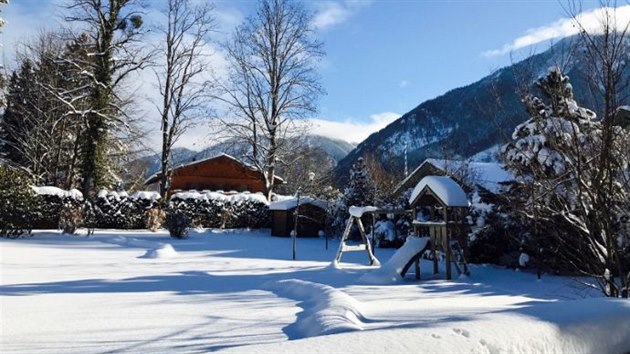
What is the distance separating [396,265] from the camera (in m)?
9.68

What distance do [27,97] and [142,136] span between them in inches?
360

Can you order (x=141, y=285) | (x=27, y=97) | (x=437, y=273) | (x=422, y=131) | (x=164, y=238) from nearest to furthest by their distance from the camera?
1. (x=141, y=285)
2. (x=437, y=273)
3. (x=164, y=238)
4. (x=27, y=97)
5. (x=422, y=131)

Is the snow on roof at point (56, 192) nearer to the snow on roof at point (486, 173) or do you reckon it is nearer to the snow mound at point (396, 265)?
the snow on roof at point (486, 173)

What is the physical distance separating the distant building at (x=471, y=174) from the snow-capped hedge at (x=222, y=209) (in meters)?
7.81

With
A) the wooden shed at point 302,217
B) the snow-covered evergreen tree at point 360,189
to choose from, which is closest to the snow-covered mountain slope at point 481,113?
the snow-covered evergreen tree at point 360,189

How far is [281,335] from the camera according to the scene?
4449mm

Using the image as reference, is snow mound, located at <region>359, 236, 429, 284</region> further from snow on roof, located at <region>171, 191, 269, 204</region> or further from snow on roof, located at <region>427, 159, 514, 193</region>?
snow on roof, located at <region>171, 191, 269, 204</region>

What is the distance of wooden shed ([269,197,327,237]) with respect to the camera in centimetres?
2191

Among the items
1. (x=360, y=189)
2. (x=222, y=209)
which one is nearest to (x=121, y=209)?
(x=222, y=209)

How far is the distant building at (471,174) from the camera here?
1394 cm

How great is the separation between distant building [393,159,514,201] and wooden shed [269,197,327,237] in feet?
13.8

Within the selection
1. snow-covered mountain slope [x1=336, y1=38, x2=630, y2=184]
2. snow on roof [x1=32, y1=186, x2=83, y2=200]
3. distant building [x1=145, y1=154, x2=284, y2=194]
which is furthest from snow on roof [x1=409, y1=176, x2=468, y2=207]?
distant building [x1=145, y1=154, x2=284, y2=194]

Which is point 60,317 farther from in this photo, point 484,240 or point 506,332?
point 484,240

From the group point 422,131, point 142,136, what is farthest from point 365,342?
point 422,131
